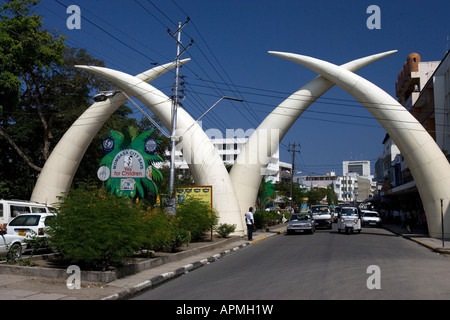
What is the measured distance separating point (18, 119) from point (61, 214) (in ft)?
103

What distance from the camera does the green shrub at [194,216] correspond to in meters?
20.0

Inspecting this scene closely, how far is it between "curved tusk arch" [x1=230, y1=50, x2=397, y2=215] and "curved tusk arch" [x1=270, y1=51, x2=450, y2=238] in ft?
6.67

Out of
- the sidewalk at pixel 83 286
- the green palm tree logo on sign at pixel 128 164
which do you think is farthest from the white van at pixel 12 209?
the sidewalk at pixel 83 286

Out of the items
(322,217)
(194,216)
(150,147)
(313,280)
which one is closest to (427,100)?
(322,217)

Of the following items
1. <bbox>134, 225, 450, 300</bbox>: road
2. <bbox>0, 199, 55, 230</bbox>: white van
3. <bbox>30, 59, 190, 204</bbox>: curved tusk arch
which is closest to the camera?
<bbox>134, 225, 450, 300</bbox>: road

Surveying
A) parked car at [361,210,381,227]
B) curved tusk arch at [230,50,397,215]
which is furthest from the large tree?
parked car at [361,210,381,227]

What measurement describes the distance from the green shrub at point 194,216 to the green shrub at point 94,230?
7937 mm

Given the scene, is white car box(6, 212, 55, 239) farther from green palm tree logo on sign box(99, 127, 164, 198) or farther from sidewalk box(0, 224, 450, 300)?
sidewalk box(0, 224, 450, 300)

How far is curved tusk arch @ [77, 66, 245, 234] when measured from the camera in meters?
29.6

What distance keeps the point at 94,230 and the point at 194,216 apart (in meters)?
9.88

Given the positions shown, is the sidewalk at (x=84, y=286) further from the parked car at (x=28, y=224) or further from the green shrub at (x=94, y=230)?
the parked car at (x=28, y=224)

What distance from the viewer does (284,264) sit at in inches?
537

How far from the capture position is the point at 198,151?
101 ft

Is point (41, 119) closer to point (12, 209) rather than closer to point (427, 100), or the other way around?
point (12, 209)
